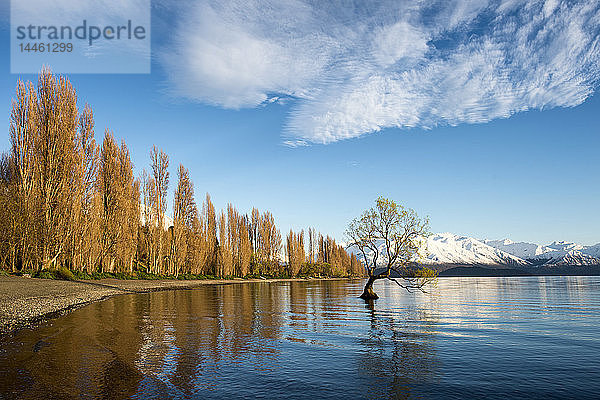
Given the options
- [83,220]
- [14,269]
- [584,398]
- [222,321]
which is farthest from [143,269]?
[584,398]

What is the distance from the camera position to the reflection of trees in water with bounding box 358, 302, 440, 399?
32.0 ft

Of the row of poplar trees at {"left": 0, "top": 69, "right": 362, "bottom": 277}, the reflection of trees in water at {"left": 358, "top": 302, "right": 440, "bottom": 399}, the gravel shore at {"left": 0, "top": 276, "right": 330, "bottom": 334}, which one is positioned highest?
the row of poplar trees at {"left": 0, "top": 69, "right": 362, "bottom": 277}

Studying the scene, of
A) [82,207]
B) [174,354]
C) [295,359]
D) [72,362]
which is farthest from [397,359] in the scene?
[82,207]

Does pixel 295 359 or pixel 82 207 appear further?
pixel 82 207

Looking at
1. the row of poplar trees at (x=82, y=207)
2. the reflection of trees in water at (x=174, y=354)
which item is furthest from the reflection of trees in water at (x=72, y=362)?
the row of poplar trees at (x=82, y=207)

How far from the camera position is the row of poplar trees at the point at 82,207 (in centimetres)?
4466

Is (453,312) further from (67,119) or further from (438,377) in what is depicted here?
(67,119)

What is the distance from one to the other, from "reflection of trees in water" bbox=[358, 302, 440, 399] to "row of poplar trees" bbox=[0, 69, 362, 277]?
42.8 meters

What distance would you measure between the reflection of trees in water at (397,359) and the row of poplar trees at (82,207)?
Answer: 4278 cm

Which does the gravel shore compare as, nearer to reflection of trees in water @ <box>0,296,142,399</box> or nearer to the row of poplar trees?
reflection of trees in water @ <box>0,296,142,399</box>

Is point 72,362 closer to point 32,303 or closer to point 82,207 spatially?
point 32,303

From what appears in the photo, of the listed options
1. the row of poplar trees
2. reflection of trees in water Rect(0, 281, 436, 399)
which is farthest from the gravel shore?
the row of poplar trees

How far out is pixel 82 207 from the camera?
51469 millimetres

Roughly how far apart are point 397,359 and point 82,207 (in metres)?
50.9
